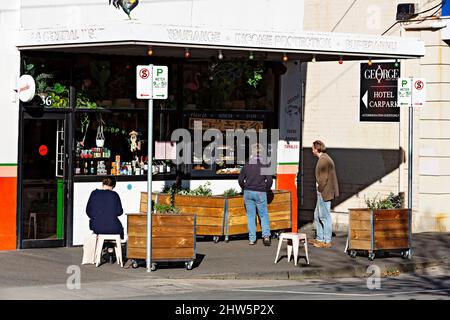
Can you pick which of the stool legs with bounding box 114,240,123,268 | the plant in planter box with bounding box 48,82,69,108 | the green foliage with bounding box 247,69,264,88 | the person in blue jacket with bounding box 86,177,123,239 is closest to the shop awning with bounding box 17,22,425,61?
the green foliage with bounding box 247,69,264,88

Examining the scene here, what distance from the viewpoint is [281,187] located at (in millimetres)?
21500

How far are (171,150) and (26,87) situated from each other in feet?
11.5

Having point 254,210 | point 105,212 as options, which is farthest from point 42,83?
point 254,210

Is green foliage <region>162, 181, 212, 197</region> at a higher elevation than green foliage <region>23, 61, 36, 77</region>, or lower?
lower

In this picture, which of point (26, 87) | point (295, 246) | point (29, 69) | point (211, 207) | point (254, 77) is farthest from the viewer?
point (254, 77)

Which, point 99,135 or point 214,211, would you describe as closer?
point 99,135

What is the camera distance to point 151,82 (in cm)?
1589

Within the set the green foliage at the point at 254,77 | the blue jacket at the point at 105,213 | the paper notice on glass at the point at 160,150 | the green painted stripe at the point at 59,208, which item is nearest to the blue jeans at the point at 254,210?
the paper notice on glass at the point at 160,150

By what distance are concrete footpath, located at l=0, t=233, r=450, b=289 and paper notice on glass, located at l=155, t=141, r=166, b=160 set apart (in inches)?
72.6

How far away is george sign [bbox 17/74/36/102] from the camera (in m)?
18.0

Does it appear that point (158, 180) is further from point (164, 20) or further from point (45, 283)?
point (45, 283)

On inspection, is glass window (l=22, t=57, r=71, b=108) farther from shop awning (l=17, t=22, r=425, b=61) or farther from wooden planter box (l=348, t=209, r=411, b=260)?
wooden planter box (l=348, t=209, r=411, b=260)

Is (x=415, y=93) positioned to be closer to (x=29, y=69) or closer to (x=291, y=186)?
(x=291, y=186)

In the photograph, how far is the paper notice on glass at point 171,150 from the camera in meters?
20.4
